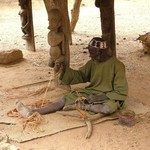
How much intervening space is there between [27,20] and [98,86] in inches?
126

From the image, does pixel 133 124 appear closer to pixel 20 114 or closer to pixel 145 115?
pixel 145 115

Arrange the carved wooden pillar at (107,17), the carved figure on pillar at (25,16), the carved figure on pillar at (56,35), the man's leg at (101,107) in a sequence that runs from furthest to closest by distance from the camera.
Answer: the carved figure on pillar at (25,16), the carved wooden pillar at (107,17), the carved figure on pillar at (56,35), the man's leg at (101,107)

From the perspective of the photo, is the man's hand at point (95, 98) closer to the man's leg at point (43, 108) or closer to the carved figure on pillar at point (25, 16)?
the man's leg at point (43, 108)

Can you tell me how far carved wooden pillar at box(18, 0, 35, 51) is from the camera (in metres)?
6.87

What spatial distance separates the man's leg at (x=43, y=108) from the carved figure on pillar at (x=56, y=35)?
0.51 meters

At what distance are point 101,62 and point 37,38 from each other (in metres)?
4.48

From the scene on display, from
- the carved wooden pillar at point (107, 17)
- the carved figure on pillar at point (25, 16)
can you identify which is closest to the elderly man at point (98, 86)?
the carved wooden pillar at point (107, 17)

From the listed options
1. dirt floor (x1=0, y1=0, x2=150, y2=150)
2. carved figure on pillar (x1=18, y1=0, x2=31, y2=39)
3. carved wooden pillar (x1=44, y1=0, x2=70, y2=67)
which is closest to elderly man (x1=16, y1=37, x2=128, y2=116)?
dirt floor (x1=0, y1=0, x2=150, y2=150)

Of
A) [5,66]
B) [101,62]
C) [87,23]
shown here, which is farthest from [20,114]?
[87,23]

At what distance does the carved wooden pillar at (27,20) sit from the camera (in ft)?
22.5

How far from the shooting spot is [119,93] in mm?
4000

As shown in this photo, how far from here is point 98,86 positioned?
4.18m

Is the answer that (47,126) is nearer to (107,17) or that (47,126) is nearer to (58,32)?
(58,32)

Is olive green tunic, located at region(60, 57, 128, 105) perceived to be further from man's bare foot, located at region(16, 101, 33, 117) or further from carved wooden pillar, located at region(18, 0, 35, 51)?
carved wooden pillar, located at region(18, 0, 35, 51)
